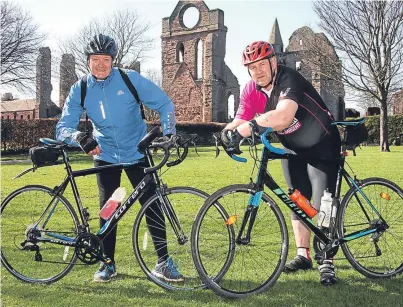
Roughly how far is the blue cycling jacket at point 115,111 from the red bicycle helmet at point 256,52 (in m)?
0.81

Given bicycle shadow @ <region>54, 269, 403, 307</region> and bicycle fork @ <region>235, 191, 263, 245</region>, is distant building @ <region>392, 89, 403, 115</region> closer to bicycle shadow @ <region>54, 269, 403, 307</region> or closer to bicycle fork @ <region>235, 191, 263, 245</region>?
bicycle shadow @ <region>54, 269, 403, 307</region>

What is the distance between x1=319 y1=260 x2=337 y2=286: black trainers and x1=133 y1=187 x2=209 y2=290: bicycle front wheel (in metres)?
1.11

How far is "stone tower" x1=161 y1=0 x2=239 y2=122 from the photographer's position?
4712 cm

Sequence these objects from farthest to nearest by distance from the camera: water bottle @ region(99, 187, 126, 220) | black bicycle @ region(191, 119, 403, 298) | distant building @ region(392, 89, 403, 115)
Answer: distant building @ region(392, 89, 403, 115) → water bottle @ region(99, 187, 126, 220) → black bicycle @ region(191, 119, 403, 298)

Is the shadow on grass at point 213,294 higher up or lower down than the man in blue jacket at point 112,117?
lower down

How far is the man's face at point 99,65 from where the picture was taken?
4172 mm

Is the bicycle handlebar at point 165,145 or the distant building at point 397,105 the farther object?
the distant building at point 397,105

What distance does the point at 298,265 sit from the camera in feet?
14.9

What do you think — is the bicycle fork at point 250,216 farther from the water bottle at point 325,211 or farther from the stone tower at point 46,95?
the stone tower at point 46,95

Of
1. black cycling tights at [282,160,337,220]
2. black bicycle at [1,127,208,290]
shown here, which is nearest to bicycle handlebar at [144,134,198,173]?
black bicycle at [1,127,208,290]

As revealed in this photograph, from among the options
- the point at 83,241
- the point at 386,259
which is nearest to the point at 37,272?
the point at 83,241

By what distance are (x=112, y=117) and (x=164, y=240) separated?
1.24 m

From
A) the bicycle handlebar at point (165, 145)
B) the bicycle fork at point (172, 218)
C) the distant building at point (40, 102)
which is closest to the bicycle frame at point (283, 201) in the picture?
the bicycle fork at point (172, 218)

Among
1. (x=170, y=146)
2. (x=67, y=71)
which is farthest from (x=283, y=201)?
(x=67, y=71)
